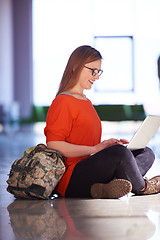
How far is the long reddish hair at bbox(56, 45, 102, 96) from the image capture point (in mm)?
2682

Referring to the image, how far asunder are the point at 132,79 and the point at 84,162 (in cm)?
1204

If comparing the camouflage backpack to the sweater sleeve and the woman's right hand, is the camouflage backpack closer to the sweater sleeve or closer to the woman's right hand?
the sweater sleeve

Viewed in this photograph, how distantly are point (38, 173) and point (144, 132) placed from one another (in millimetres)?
687

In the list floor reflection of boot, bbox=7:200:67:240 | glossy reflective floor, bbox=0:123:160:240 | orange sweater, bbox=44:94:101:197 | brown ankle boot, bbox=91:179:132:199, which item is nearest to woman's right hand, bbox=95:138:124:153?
orange sweater, bbox=44:94:101:197

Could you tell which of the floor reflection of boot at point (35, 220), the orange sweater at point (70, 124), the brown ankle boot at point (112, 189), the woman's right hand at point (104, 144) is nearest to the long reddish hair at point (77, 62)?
the orange sweater at point (70, 124)

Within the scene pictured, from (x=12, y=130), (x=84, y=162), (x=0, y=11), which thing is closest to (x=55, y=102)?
(x=84, y=162)

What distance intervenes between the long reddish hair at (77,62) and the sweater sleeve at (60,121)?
5.8 inches

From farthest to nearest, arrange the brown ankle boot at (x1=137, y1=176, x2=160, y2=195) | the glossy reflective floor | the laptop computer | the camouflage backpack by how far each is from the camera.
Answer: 1. the brown ankle boot at (x1=137, y1=176, x2=160, y2=195)
2. the laptop computer
3. the camouflage backpack
4. the glossy reflective floor

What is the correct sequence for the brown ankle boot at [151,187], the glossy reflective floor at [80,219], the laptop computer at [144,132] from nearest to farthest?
the glossy reflective floor at [80,219]
the laptop computer at [144,132]
the brown ankle boot at [151,187]

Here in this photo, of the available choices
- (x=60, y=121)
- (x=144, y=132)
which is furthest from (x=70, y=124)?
(x=144, y=132)

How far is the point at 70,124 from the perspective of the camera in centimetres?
263

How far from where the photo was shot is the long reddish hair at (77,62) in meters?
2.68

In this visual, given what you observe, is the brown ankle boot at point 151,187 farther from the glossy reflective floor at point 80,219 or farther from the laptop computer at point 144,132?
the laptop computer at point 144,132

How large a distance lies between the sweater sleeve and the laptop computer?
0.39 m
